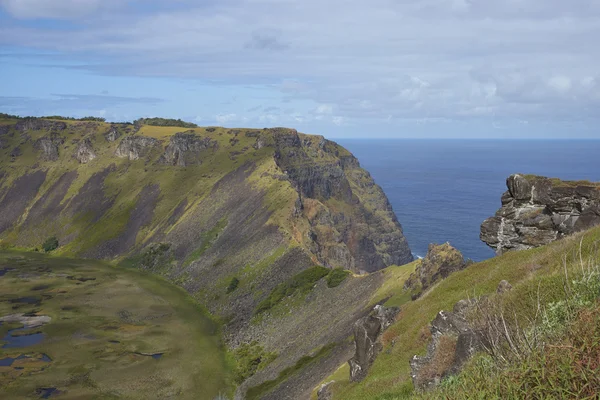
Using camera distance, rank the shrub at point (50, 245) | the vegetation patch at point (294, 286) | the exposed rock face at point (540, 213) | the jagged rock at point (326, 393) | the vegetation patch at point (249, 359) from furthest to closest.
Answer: the shrub at point (50, 245) → the vegetation patch at point (294, 286) → the vegetation patch at point (249, 359) → the jagged rock at point (326, 393) → the exposed rock face at point (540, 213)

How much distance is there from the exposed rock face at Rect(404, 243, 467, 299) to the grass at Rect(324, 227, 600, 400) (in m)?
26.4

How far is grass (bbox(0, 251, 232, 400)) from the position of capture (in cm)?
8019

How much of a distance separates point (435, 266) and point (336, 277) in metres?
36.2

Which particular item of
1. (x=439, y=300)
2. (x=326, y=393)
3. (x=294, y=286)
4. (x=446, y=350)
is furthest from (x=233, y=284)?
(x=446, y=350)

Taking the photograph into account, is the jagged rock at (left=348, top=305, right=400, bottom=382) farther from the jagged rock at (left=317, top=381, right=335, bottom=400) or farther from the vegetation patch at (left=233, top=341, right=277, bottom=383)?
the vegetation patch at (left=233, top=341, right=277, bottom=383)

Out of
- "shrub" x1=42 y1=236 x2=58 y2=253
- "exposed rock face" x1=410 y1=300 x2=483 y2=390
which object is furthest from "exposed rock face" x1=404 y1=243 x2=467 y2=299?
"shrub" x1=42 y1=236 x2=58 y2=253

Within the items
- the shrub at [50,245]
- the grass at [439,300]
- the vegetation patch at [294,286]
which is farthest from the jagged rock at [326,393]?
the shrub at [50,245]

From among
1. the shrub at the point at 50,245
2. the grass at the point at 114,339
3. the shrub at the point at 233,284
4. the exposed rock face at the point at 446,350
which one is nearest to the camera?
the exposed rock face at the point at 446,350

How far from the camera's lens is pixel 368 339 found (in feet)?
132

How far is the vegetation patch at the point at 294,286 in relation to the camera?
348ft

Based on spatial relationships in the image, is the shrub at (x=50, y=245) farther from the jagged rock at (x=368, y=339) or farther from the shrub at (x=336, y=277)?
the jagged rock at (x=368, y=339)

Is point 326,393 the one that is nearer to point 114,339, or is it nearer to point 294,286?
point 294,286

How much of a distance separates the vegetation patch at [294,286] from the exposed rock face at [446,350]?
262ft

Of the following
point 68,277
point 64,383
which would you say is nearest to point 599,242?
point 64,383
